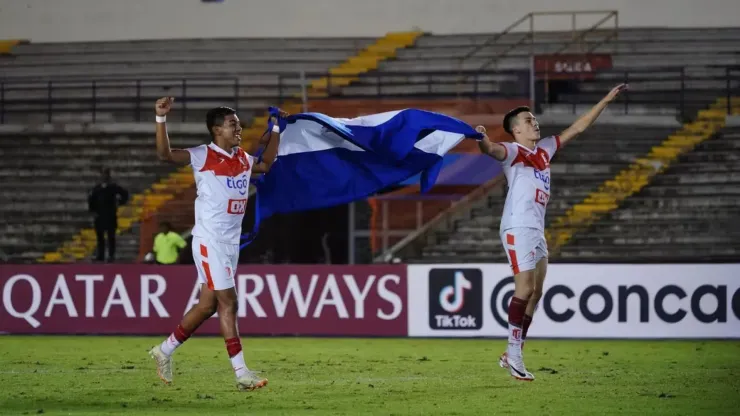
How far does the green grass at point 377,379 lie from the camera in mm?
9227

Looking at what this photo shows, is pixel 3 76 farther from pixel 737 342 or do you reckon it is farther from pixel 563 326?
pixel 737 342

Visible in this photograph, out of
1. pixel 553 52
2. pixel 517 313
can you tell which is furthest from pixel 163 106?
pixel 553 52

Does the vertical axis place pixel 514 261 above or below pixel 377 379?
above

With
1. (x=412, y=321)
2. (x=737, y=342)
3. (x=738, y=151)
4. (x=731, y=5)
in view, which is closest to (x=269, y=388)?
(x=412, y=321)

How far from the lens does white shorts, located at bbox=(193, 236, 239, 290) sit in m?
10.1

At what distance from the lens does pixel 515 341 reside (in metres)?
11.0

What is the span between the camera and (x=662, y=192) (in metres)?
22.6

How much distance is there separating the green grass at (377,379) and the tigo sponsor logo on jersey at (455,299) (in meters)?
0.67

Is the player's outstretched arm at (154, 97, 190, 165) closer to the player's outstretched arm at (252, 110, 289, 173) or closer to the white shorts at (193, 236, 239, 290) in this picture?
the white shorts at (193, 236, 239, 290)

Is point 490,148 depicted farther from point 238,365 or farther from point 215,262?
point 238,365

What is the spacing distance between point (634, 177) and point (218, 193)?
13.9 metres

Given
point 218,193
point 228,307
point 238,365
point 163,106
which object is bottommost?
point 238,365

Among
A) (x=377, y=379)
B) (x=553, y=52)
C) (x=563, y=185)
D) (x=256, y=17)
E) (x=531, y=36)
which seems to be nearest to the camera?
(x=377, y=379)

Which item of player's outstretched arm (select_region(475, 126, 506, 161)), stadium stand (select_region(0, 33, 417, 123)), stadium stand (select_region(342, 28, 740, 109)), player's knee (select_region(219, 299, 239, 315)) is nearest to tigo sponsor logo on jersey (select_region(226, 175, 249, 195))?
player's knee (select_region(219, 299, 239, 315))
